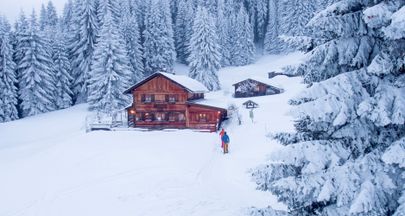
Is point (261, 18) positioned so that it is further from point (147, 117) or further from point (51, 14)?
point (147, 117)

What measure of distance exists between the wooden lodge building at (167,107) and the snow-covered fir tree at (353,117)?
104ft

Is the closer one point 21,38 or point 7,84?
point 7,84

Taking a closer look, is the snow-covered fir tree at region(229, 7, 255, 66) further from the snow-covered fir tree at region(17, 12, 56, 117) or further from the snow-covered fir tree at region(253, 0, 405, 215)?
the snow-covered fir tree at region(253, 0, 405, 215)

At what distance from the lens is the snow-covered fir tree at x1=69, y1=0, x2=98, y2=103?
57706 mm

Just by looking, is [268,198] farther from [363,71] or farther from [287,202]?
[363,71]

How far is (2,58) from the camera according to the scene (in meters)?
50.5

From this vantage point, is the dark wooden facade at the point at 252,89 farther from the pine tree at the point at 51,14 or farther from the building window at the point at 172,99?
the pine tree at the point at 51,14

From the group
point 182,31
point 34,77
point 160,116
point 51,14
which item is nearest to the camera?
point 160,116

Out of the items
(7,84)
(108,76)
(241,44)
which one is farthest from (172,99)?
(241,44)

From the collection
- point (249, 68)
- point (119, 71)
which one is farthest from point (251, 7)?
point (119, 71)

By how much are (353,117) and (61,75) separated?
55294mm

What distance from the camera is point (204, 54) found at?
64.6 meters

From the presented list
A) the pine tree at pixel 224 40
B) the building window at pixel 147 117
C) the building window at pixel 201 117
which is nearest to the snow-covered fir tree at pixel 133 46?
the building window at pixel 147 117

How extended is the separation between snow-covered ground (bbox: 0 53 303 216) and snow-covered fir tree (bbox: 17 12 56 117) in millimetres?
13583
